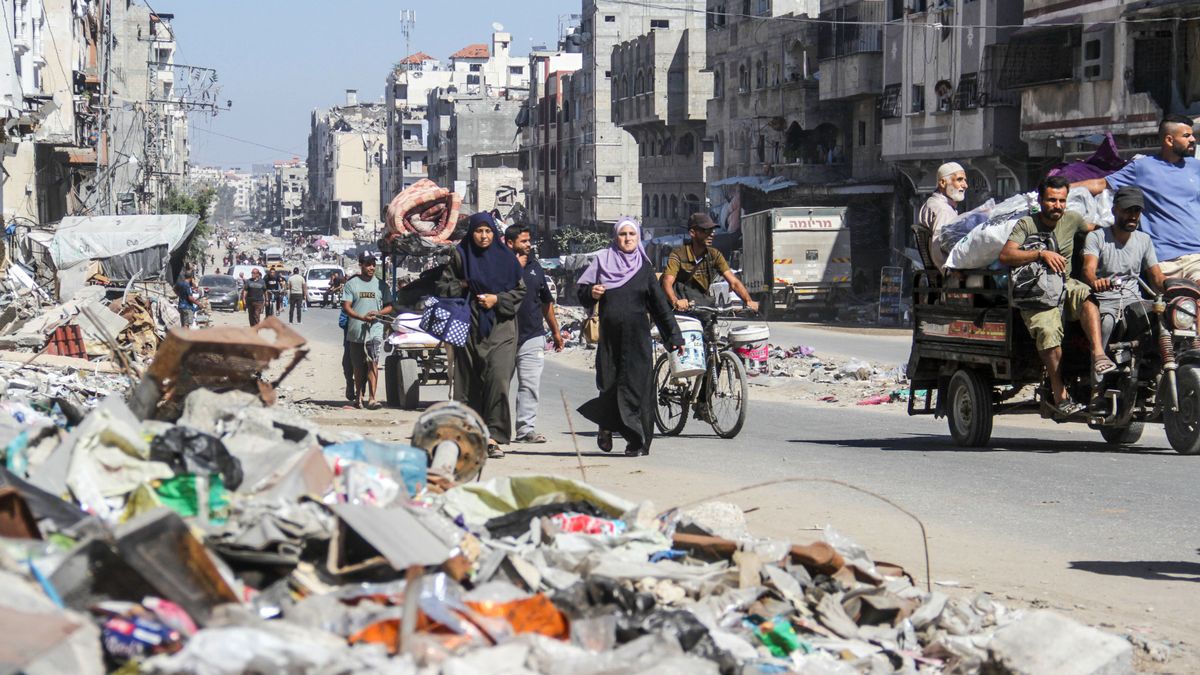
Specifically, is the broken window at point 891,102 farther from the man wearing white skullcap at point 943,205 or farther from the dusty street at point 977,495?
the man wearing white skullcap at point 943,205

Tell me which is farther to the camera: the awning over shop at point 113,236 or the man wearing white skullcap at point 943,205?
the awning over shop at point 113,236

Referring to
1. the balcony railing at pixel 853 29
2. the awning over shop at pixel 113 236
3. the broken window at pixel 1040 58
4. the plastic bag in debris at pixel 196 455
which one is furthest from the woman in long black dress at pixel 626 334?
the balcony railing at pixel 853 29

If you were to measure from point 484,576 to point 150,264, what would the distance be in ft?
111

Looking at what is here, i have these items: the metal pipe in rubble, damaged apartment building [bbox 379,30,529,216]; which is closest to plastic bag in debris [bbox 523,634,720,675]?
the metal pipe in rubble

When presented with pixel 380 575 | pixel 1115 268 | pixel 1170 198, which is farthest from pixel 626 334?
pixel 380 575

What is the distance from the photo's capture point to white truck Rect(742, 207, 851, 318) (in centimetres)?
4525

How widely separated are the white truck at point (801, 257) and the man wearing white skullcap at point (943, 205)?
3243 cm

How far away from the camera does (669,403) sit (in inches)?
540

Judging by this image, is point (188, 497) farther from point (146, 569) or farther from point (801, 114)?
point (801, 114)

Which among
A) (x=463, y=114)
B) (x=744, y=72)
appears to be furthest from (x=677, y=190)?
(x=463, y=114)

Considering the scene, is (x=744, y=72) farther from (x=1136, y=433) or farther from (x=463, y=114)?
(x=463, y=114)

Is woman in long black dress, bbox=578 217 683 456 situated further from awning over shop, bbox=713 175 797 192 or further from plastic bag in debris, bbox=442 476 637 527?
awning over shop, bbox=713 175 797 192

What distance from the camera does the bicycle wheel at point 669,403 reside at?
13.5 meters

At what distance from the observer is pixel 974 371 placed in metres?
12.3
